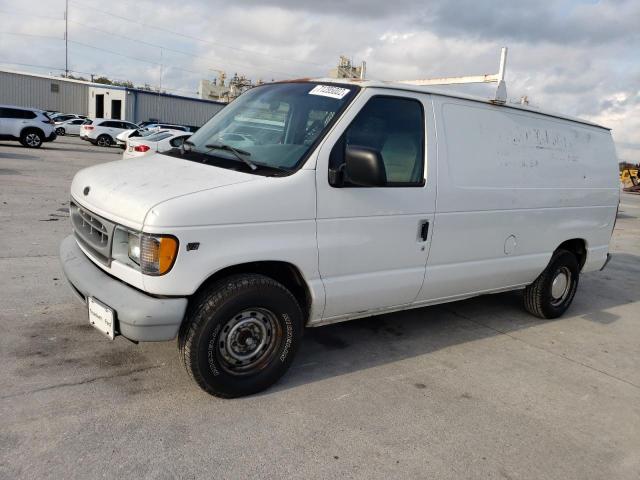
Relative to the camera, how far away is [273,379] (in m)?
3.62

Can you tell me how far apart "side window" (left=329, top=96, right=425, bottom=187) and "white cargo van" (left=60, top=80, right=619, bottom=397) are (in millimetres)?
11

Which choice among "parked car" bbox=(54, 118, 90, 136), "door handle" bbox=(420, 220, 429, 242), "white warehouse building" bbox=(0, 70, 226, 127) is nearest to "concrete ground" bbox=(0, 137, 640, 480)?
"door handle" bbox=(420, 220, 429, 242)

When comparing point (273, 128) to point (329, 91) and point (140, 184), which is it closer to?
point (329, 91)

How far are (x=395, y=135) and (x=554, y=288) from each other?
297 centimetres

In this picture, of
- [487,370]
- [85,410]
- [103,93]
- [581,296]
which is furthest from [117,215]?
[103,93]

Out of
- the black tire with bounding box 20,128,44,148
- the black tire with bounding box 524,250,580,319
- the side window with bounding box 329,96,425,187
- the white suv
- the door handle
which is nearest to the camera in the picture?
the side window with bounding box 329,96,425,187

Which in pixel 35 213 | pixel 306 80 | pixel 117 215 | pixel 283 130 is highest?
pixel 306 80

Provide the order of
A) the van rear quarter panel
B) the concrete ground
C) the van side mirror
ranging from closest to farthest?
the concrete ground
the van side mirror
the van rear quarter panel

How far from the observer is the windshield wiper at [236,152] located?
11.4 feet

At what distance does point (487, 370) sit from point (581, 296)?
3.40 metres

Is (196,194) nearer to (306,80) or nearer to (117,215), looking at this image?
(117,215)

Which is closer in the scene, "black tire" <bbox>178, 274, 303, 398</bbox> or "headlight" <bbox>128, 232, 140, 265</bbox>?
"headlight" <bbox>128, 232, 140, 265</bbox>

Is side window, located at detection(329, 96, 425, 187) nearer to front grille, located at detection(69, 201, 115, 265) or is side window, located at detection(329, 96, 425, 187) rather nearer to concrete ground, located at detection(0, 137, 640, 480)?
concrete ground, located at detection(0, 137, 640, 480)

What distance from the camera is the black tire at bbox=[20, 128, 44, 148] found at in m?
22.9
